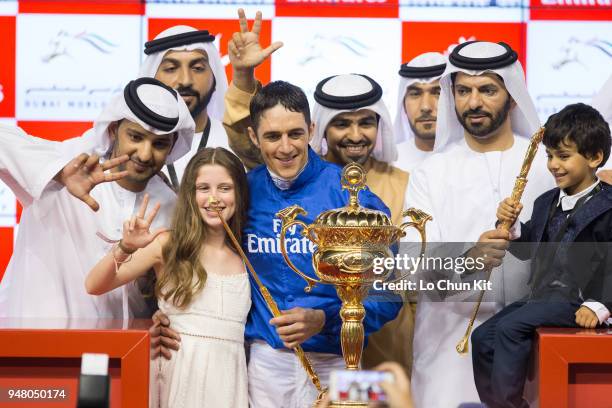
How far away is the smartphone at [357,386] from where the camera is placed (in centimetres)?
257

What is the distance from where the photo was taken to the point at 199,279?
4469mm

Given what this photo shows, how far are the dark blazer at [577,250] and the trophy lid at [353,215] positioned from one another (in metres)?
0.91

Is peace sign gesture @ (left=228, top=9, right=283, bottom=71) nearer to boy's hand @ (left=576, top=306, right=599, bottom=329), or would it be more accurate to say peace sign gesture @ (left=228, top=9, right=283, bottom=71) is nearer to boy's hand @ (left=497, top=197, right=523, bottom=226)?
boy's hand @ (left=497, top=197, right=523, bottom=226)

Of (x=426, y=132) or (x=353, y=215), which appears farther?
(x=426, y=132)

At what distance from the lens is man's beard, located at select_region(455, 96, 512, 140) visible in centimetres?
493

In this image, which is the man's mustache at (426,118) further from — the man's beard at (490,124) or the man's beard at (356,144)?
the man's beard at (356,144)

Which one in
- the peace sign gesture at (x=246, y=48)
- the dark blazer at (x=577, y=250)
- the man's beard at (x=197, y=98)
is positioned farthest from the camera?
the man's beard at (x=197, y=98)

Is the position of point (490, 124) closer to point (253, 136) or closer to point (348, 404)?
point (253, 136)

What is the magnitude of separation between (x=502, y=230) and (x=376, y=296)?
0.64m

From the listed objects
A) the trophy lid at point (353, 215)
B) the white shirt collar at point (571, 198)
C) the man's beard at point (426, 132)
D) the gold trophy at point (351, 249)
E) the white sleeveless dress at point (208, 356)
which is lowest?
the white sleeveless dress at point (208, 356)

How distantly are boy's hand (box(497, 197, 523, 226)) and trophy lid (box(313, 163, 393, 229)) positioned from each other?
0.75m

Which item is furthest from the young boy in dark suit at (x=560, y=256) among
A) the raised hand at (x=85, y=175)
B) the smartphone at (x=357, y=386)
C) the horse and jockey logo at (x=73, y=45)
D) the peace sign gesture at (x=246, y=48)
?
the horse and jockey logo at (x=73, y=45)

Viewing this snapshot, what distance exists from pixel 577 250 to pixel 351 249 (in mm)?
1152

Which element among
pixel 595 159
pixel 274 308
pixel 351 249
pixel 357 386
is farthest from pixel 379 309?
pixel 357 386
